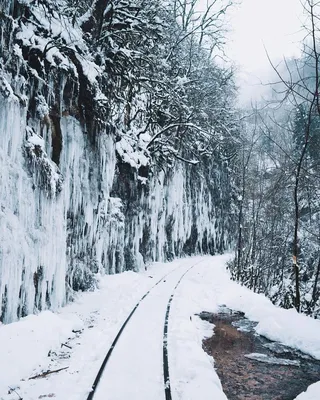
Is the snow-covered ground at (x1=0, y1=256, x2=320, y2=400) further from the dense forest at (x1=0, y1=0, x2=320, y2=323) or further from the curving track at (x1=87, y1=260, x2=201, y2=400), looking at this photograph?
the dense forest at (x1=0, y1=0, x2=320, y2=323)

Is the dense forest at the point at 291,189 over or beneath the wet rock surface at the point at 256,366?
over

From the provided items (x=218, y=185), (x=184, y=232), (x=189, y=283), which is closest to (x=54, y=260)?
(x=189, y=283)

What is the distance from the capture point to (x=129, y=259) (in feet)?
62.7

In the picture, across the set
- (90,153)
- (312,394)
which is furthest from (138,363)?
(90,153)

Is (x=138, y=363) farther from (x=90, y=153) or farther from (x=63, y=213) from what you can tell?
(x=90, y=153)

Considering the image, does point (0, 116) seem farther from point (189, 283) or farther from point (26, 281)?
point (189, 283)

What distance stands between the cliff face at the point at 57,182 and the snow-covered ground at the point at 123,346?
1.10m

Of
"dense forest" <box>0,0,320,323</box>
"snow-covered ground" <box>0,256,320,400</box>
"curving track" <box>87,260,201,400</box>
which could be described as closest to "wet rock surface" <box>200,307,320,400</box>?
"snow-covered ground" <box>0,256,320,400</box>

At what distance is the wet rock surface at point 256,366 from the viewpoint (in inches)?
217

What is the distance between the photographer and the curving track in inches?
199

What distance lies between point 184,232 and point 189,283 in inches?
533

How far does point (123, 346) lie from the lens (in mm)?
7148

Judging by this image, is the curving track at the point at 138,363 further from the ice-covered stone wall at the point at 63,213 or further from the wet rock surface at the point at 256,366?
the ice-covered stone wall at the point at 63,213

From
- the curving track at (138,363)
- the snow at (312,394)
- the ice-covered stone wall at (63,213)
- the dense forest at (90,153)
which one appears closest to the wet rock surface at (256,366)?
the snow at (312,394)
